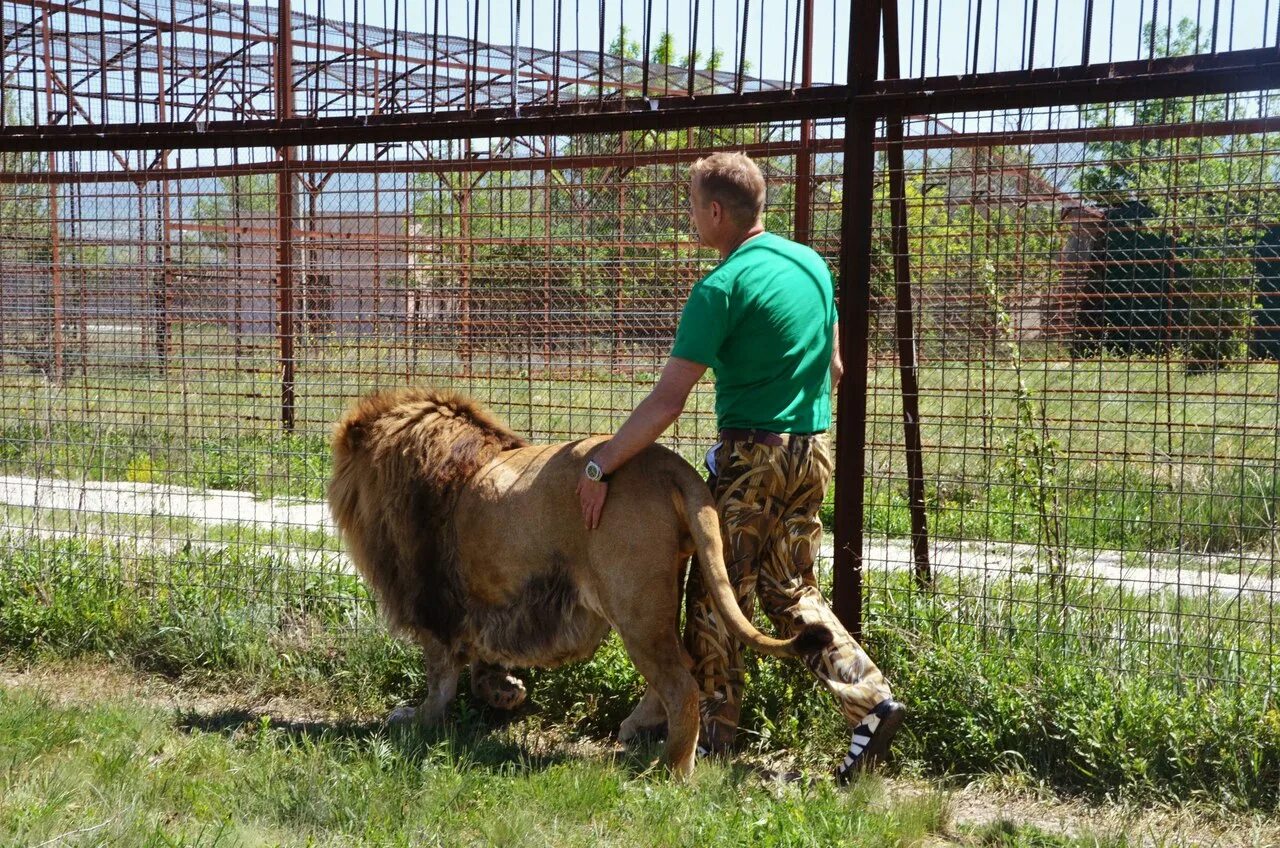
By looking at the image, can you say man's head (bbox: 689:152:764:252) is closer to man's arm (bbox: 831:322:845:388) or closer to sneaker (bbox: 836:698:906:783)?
man's arm (bbox: 831:322:845:388)

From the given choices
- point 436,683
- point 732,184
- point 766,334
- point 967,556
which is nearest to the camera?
point 766,334

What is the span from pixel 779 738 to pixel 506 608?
131 cm

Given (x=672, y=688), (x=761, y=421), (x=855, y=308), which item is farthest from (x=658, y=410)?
(x=855, y=308)

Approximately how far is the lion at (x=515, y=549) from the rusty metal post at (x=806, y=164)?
1602 mm

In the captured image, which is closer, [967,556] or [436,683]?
[436,683]

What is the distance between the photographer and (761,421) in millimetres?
4559

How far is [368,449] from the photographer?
5.38m

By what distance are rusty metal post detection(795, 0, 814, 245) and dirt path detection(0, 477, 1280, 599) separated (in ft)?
5.76

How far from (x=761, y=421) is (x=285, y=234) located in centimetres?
456

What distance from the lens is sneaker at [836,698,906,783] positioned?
176 inches

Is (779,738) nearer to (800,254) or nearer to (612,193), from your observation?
(800,254)

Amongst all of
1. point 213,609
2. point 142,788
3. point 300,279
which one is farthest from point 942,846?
point 300,279

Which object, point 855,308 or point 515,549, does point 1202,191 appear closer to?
point 855,308

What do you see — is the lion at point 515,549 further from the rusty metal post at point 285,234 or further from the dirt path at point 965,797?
the rusty metal post at point 285,234
